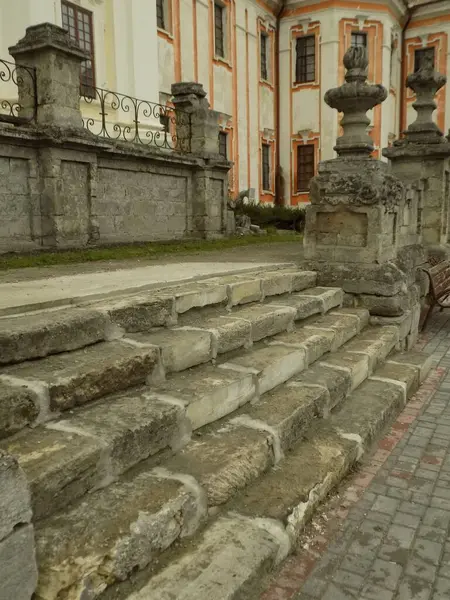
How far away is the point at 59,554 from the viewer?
1.75 meters

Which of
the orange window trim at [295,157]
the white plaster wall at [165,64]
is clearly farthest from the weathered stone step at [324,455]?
the orange window trim at [295,157]

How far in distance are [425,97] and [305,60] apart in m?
18.3

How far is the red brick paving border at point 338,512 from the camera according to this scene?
86.2 inches

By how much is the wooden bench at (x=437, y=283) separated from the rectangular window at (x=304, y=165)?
1769cm

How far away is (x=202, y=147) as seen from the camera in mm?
11086

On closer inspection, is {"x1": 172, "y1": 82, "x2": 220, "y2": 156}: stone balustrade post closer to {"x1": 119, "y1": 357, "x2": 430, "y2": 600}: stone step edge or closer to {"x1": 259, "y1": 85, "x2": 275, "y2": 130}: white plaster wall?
{"x1": 119, "y1": 357, "x2": 430, "y2": 600}: stone step edge

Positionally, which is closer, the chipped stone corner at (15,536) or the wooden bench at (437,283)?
the chipped stone corner at (15,536)

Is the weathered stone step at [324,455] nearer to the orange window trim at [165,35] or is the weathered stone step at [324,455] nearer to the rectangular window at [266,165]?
the orange window trim at [165,35]

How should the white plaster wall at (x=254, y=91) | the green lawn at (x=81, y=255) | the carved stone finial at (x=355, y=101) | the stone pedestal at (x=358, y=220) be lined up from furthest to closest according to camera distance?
1. the white plaster wall at (x=254, y=91)
2. the green lawn at (x=81, y=255)
3. the carved stone finial at (x=355, y=101)
4. the stone pedestal at (x=358, y=220)

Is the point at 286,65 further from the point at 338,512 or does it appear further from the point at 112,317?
the point at 338,512

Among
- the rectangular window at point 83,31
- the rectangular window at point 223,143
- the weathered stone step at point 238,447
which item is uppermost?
the rectangular window at point 83,31

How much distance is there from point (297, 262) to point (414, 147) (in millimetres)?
3625

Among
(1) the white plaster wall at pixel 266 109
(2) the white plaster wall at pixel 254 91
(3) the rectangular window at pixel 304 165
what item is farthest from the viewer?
(3) the rectangular window at pixel 304 165

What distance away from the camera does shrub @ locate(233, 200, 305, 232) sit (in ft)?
57.9
